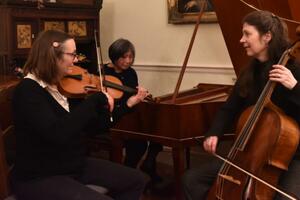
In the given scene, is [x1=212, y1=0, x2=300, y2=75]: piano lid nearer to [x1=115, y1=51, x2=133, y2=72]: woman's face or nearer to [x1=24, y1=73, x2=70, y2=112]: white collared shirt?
[x1=115, y1=51, x2=133, y2=72]: woman's face

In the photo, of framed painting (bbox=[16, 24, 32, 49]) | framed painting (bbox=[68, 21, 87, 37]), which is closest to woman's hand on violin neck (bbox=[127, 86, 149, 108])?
framed painting (bbox=[16, 24, 32, 49])

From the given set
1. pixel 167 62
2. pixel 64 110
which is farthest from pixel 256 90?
pixel 167 62

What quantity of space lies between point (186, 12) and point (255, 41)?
5.51 ft

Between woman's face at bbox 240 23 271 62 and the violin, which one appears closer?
woman's face at bbox 240 23 271 62

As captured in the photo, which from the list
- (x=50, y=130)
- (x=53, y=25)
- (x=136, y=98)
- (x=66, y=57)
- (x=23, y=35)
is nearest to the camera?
(x=50, y=130)

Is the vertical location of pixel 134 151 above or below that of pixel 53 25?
below

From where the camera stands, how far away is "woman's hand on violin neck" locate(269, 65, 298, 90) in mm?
1829

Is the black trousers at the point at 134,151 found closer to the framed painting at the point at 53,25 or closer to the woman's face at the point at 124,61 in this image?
the woman's face at the point at 124,61

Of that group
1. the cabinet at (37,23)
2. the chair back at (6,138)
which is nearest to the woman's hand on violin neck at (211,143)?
the chair back at (6,138)

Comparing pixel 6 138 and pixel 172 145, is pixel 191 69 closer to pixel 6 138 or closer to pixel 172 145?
pixel 172 145

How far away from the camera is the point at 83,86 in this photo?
248 cm

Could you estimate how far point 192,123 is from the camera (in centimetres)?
252

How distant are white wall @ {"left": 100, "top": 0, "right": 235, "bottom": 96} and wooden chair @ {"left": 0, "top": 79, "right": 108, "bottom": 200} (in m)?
1.87

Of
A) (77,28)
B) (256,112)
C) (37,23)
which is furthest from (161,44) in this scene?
(256,112)
